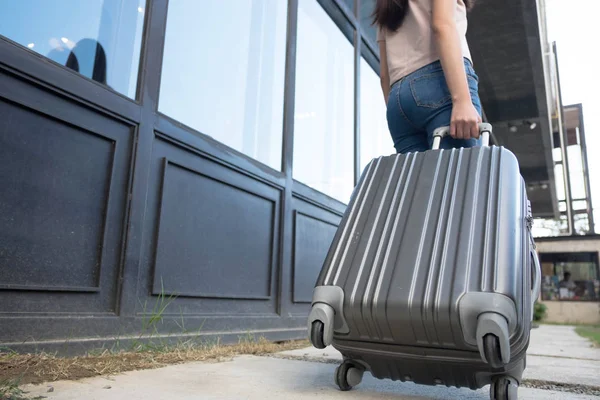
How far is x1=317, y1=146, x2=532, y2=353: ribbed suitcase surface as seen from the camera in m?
0.78

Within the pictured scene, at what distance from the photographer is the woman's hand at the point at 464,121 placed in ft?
3.33

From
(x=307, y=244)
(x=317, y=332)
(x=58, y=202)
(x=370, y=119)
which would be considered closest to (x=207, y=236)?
(x=58, y=202)

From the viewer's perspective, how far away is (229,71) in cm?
231

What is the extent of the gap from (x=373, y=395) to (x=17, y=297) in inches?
36.9

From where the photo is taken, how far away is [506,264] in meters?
0.77

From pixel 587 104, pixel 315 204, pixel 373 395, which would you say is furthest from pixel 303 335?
pixel 587 104

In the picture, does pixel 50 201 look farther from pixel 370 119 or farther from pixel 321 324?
pixel 370 119

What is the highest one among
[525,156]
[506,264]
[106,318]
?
[525,156]

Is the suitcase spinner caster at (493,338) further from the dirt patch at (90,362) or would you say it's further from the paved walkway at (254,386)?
the dirt patch at (90,362)

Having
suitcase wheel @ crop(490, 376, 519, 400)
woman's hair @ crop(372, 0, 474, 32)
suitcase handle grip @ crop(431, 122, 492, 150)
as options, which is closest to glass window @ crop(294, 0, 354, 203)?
woman's hair @ crop(372, 0, 474, 32)

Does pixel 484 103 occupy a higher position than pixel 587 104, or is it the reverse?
pixel 587 104

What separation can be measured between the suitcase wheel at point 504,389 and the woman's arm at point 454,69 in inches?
20.1

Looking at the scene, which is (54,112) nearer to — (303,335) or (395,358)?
(395,358)

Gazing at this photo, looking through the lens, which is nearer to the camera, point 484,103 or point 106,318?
point 106,318
